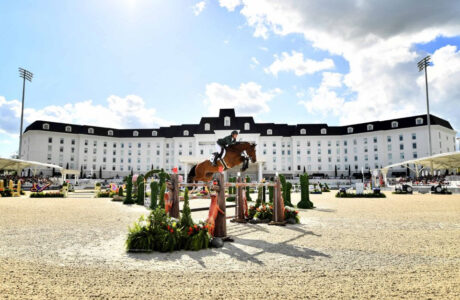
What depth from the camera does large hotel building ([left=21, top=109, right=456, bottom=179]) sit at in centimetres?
7788

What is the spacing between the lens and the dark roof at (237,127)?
77812 mm

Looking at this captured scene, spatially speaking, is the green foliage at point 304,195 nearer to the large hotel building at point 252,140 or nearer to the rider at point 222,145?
the rider at point 222,145

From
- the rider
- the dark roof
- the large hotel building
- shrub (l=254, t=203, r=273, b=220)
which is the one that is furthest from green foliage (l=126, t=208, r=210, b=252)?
the dark roof

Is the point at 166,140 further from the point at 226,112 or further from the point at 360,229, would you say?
the point at 360,229

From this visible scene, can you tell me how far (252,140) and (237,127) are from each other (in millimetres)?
5569

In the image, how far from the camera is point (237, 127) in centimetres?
7856

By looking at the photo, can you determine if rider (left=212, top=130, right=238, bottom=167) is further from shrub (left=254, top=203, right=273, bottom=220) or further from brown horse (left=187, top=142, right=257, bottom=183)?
shrub (left=254, top=203, right=273, bottom=220)

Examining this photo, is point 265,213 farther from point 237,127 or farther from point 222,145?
point 237,127

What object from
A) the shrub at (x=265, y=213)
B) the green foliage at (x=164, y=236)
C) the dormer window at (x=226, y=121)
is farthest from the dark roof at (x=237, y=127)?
the green foliage at (x=164, y=236)

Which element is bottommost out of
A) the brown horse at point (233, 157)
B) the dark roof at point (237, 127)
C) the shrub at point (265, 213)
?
the shrub at point (265, 213)

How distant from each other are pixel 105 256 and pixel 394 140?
88126 mm

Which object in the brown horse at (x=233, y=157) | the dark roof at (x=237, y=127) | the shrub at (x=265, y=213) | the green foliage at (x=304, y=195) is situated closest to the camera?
the brown horse at (x=233, y=157)

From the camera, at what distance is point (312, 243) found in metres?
8.43

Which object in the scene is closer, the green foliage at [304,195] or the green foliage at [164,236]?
the green foliage at [164,236]
